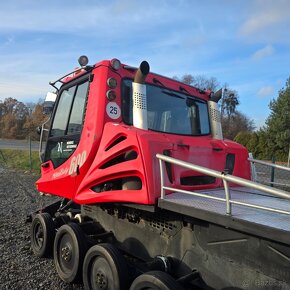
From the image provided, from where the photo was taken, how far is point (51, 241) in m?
5.77

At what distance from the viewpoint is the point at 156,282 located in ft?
11.1

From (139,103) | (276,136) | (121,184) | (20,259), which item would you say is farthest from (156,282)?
(276,136)

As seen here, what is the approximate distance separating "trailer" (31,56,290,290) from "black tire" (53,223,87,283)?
13 millimetres

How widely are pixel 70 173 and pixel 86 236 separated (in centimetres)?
93

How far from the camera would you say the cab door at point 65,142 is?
5359mm

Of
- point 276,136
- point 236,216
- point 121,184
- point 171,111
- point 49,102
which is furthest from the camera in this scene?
point 276,136

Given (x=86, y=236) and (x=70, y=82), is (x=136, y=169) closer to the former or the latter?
(x=86, y=236)

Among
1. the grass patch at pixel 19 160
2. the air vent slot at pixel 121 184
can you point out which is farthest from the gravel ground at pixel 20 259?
the grass patch at pixel 19 160

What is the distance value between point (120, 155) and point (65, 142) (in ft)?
5.48

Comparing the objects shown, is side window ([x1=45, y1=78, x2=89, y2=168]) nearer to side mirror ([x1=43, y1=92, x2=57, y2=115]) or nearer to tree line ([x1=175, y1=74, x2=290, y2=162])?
side mirror ([x1=43, y1=92, x2=57, y2=115])

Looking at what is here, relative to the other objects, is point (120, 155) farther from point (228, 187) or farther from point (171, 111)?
point (228, 187)

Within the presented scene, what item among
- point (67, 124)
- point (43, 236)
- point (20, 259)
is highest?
point (67, 124)

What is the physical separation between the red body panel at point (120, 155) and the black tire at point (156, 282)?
2.40 ft

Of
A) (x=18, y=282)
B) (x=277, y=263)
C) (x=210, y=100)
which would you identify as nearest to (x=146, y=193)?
(x=277, y=263)
